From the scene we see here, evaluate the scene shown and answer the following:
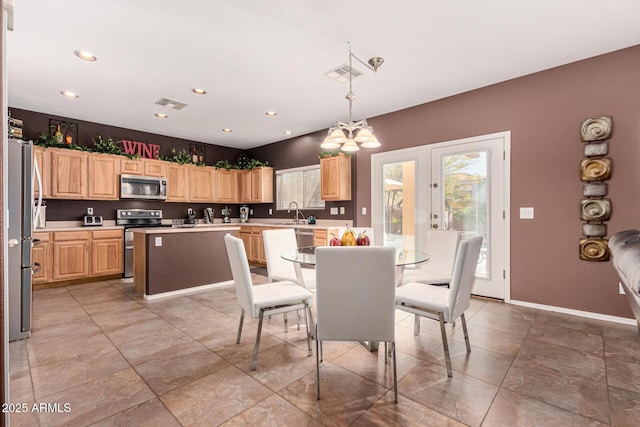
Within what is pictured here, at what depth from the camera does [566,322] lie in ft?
9.79

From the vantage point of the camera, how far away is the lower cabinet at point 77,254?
14.2 feet

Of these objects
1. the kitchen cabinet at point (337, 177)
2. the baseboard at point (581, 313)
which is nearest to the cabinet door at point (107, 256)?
the kitchen cabinet at point (337, 177)

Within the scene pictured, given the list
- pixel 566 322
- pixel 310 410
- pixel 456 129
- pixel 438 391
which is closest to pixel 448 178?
pixel 456 129

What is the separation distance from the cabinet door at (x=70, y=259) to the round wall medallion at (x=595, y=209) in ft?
21.3

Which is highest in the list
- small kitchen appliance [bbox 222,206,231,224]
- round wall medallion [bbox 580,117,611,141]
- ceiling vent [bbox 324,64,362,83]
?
ceiling vent [bbox 324,64,362,83]

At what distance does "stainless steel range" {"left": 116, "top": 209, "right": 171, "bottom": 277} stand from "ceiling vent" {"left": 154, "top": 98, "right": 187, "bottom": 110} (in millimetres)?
2167

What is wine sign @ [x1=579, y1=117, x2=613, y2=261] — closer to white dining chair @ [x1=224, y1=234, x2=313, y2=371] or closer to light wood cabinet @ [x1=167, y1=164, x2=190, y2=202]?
white dining chair @ [x1=224, y1=234, x2=313, y2=371]

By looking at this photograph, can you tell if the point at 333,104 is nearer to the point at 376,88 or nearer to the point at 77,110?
the point at 376,88

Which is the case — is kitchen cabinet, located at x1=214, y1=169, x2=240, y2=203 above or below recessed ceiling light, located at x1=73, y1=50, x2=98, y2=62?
below

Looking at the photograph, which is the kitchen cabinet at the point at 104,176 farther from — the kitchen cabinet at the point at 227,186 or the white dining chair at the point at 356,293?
the white dining chair at the point at 356,293

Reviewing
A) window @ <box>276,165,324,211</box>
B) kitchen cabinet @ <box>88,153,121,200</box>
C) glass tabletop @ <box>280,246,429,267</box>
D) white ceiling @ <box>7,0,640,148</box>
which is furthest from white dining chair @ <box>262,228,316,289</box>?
kitchen cabinet @ <box>88,153,121,200</box>

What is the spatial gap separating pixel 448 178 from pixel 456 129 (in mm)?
643

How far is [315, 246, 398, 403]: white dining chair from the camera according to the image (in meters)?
1.72

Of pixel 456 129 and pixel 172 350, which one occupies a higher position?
pixel 456 129
